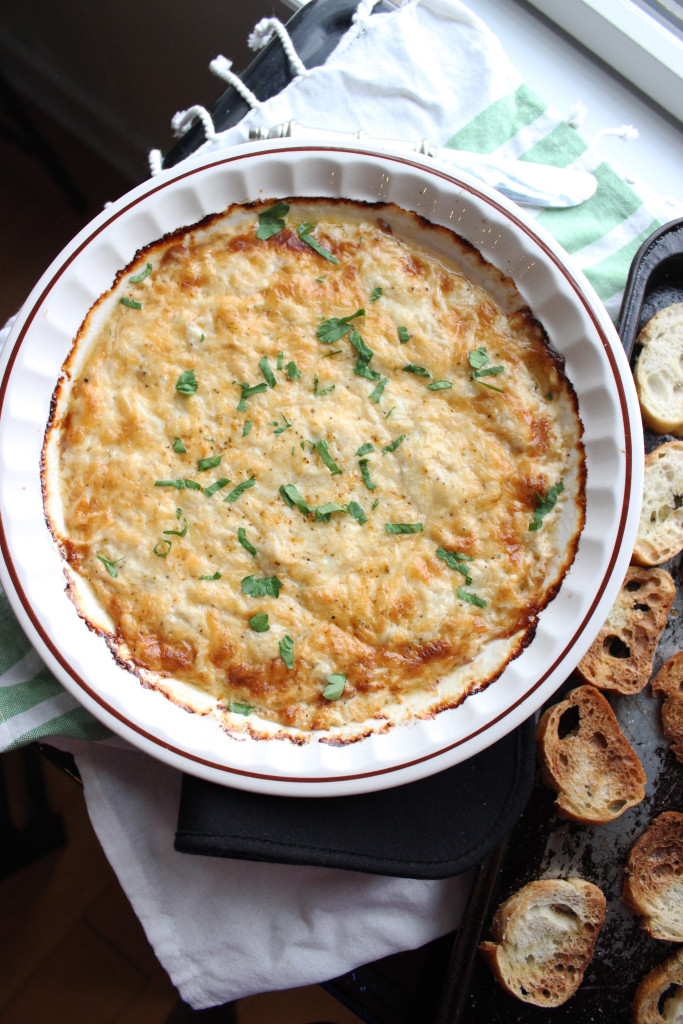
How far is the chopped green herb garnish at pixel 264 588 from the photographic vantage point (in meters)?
2.23

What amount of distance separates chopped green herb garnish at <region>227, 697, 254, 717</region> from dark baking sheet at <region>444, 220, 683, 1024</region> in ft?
3.18

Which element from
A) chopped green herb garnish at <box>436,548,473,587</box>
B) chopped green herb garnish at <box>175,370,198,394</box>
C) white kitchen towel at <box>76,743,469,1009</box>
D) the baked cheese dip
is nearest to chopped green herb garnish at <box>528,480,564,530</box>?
the baked cheese dip

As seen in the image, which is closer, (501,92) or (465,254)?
(465,254)

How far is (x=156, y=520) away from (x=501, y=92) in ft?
6.16

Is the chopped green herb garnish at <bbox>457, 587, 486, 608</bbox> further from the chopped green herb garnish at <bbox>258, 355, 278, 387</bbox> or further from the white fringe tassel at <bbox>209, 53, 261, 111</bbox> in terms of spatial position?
the white fringe tassel at <bbox>209, 53, 261, 111</bbox>

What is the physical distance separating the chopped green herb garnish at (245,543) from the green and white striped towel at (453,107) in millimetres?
1351

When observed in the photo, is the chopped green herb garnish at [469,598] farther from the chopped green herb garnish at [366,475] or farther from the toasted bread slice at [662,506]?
the toasted bread slice at [662,506]

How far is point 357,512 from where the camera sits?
2258 mm

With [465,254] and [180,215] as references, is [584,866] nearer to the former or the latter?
[465,254]

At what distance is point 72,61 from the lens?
13.3 feet

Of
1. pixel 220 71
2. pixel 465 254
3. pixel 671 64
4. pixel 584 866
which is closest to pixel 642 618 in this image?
pixel 584 866

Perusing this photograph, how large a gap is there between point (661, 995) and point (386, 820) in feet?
3.77

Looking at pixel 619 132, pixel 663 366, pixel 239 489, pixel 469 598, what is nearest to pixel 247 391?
pixel 239 489

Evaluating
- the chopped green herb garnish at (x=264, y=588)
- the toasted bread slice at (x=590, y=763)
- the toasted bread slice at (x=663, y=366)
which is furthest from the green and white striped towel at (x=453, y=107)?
the chopped green herb garnish at (x=264, y=588)
